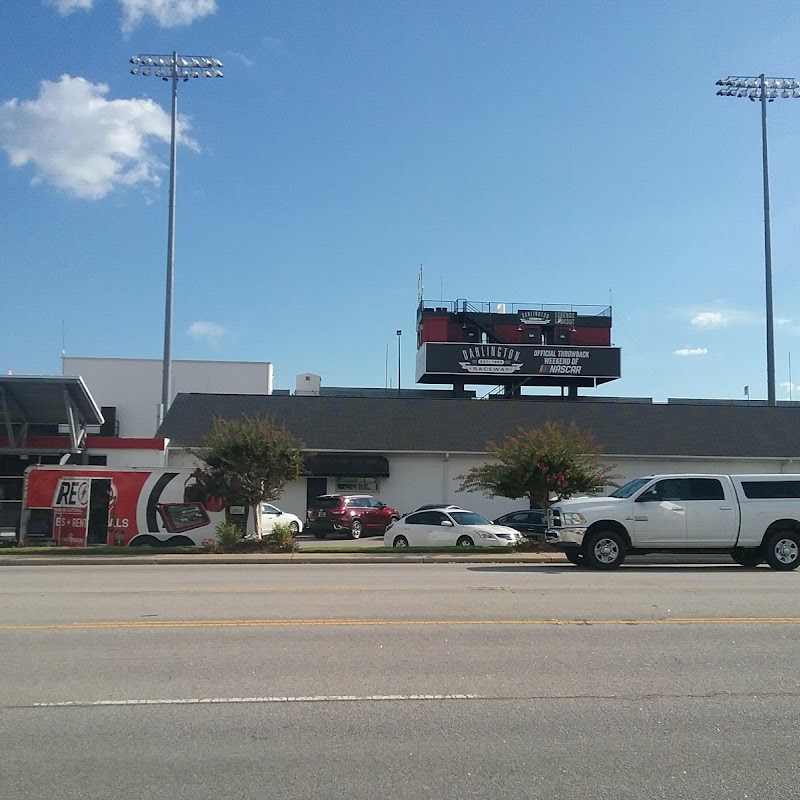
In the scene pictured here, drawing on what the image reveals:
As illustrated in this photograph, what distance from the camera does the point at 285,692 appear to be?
23.6 ft

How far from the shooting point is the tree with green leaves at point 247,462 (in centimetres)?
2322

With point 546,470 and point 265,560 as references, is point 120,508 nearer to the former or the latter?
point 265,560

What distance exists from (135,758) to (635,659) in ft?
16.2

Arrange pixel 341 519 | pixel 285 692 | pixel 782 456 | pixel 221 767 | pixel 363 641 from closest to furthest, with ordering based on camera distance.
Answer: pixel 221 767 < pixel 285 692 < pixel 363 641 < pixel 341 519 < pixel 782 456

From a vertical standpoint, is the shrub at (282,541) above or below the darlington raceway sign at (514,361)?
below

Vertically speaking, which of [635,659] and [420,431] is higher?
[420,431]

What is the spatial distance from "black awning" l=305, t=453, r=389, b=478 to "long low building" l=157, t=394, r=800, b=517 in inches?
1.6

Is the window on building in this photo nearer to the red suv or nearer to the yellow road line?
the red suv

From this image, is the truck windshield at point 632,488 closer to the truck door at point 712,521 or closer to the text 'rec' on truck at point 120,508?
the truck door at point 712,521

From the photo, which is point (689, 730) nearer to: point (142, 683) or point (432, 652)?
point (432, 652)

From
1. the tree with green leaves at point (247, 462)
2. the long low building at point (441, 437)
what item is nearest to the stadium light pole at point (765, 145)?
the long low building at point (441, 437)

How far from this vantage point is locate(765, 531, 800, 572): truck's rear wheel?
57.7ft

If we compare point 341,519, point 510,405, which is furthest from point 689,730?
point 510,405

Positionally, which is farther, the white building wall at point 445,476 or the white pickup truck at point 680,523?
the white building wall at point 445,476
